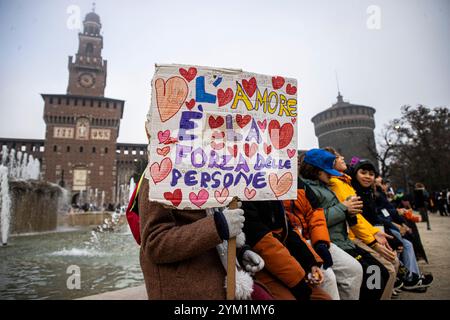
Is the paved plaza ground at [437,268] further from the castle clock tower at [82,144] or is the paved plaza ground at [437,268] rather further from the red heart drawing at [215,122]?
the castle clock tower at [82,144]

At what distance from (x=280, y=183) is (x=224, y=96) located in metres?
0.60

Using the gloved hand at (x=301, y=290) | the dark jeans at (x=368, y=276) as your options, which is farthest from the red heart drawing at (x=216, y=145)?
the dark jeans at (x=368, y=276)

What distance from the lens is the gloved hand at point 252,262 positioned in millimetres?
1460

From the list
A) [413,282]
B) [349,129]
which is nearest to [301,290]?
[413,282]

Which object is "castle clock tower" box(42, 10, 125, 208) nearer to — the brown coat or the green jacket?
the green jacket

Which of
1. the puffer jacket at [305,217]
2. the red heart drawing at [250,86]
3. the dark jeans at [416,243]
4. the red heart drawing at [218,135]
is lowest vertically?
the dark jeans at [416,243]

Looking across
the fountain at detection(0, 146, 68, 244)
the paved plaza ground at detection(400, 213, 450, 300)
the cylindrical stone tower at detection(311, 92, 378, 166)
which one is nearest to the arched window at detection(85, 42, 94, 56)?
the fountain at detection(0, 146, 68, 244)

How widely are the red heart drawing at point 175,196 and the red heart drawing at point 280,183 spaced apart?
1.78ft

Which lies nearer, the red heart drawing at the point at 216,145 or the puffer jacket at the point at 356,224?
the red heart drawing at the point at 216,145

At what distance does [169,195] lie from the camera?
1354 mm

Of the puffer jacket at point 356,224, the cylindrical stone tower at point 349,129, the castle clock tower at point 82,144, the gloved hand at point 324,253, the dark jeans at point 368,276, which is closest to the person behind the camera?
the gloved hand at point 324,253

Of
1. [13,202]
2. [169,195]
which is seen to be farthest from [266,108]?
[13,202]

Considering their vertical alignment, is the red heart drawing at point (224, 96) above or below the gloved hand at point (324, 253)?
above
